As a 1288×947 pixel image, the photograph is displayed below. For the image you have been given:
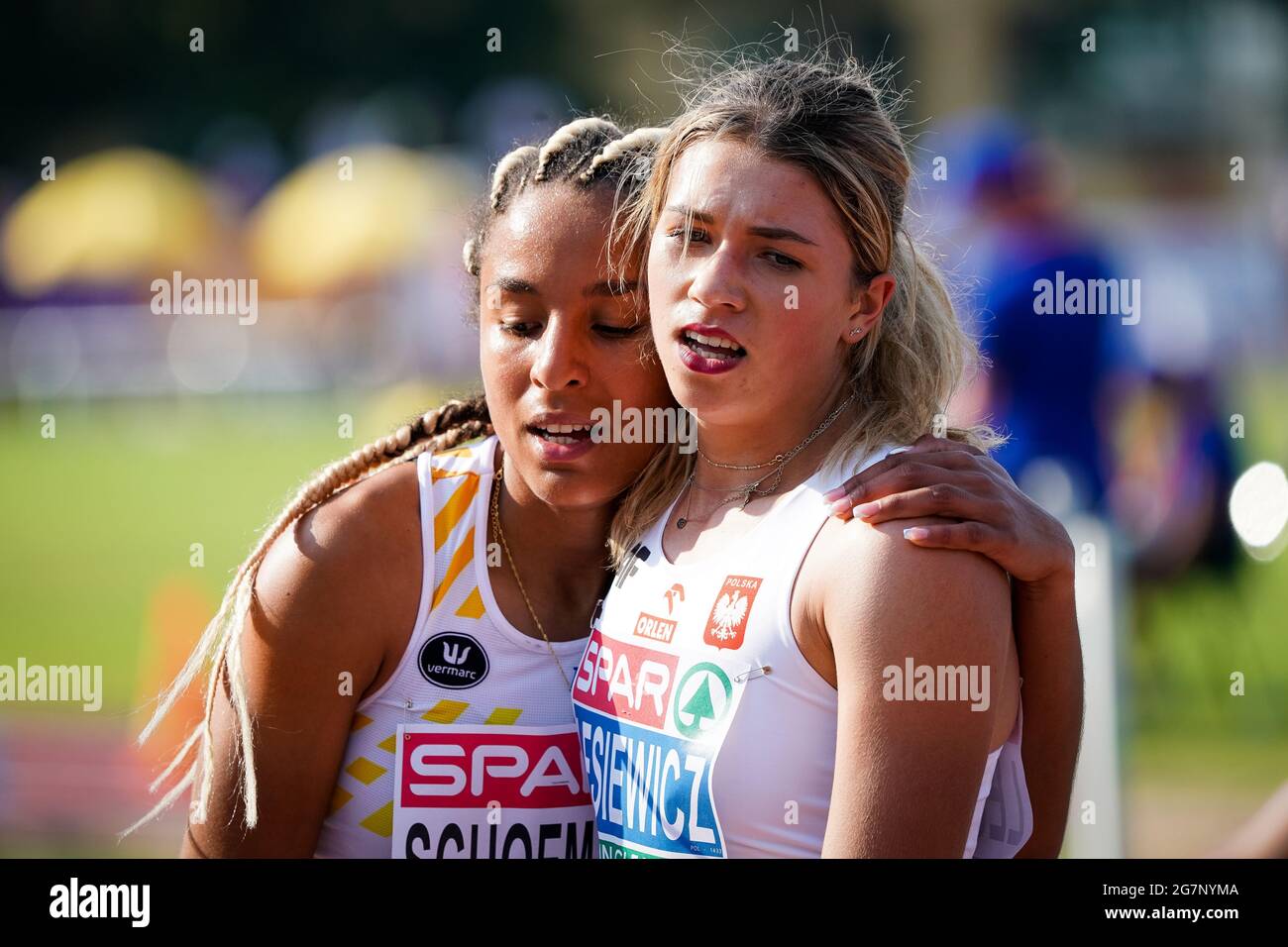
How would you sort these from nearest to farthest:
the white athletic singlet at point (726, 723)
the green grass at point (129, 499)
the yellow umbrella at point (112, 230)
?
the white athletic singlet at point (726, 723) → the green grass at point (129, 499) → the yellow umbrella at point (112, 230)

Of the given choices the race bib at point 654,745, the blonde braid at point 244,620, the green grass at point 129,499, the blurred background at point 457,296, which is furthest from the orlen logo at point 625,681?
the green grass at point 129,499

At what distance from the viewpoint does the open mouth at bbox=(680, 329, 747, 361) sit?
223 centimetres

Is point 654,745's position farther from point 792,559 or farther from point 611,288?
point 611,288

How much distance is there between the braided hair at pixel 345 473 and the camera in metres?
2.50

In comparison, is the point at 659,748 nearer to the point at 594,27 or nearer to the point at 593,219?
the point at 593,219

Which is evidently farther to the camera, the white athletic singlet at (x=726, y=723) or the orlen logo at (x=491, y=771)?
the orlen logo at (x=491, y=771)

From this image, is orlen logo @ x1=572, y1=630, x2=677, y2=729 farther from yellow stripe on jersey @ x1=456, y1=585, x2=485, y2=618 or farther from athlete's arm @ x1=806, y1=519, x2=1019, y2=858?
athlete's arm @ x1=806, y1=519, x2=1019, y2=858

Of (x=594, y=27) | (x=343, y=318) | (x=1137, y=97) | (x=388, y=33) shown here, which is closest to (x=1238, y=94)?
(x=1137, y=97)

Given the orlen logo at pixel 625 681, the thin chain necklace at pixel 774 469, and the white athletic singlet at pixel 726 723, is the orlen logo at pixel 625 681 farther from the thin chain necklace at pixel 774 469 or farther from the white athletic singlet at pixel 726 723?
the thin chain necklace at pixel 774 469

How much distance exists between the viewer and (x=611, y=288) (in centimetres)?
247

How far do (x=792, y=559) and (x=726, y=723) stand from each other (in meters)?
0.28

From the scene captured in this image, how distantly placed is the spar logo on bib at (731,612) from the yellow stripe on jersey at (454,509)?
64 centimetres

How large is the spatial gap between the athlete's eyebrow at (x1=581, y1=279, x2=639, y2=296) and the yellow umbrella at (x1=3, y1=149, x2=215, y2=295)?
23084 mm

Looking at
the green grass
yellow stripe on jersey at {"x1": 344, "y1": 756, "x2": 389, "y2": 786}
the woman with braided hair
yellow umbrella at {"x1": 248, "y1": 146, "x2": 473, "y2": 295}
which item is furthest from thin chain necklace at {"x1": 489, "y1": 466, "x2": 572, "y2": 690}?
yellow umbrella at {"x1": 248, "y1": 146, "x2": 473, "y2": 295}
